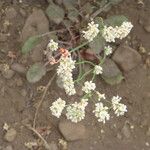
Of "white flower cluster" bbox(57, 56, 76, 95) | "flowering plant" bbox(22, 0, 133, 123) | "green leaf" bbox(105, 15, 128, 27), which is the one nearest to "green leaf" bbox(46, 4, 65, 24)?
"flowering plant" bbox(22, 0, 133, 123)

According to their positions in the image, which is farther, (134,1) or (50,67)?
(134,1)

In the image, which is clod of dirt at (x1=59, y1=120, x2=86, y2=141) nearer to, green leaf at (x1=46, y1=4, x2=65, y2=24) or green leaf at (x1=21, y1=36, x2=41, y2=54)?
green leaf at (x1=21, y1=36, x2=41, y2=54)

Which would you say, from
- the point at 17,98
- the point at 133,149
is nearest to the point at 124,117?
the point at 133,149

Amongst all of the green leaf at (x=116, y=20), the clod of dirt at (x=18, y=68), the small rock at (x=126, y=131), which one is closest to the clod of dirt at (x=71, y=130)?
the small rock at (x=126, y=131)

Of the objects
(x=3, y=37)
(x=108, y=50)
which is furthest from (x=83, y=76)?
(x=3, y=37)

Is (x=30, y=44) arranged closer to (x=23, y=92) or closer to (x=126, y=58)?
(x=23, y=92)

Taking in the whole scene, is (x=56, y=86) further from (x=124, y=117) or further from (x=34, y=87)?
(x=124, y=117)
